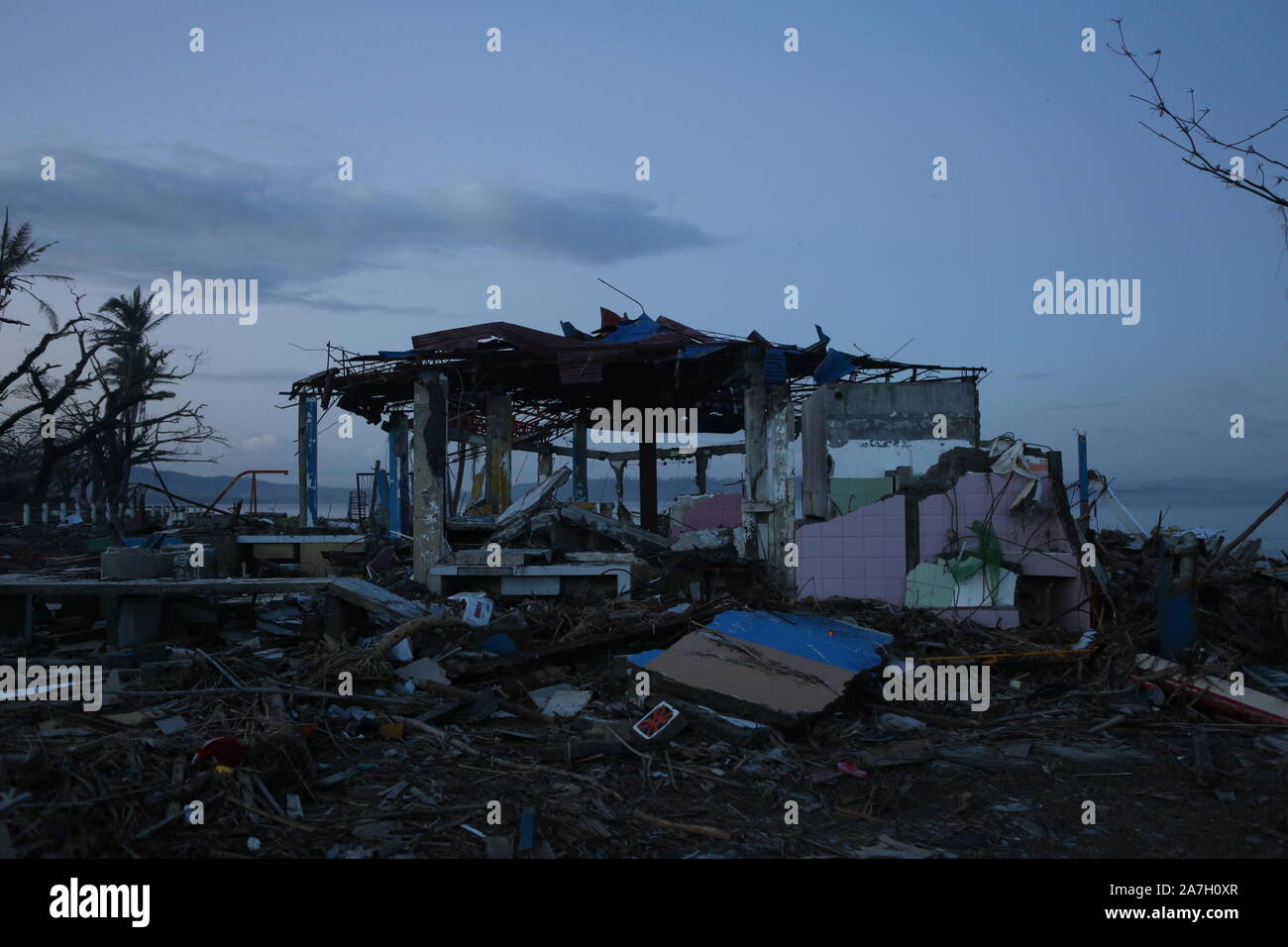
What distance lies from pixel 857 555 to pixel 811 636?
255 cm

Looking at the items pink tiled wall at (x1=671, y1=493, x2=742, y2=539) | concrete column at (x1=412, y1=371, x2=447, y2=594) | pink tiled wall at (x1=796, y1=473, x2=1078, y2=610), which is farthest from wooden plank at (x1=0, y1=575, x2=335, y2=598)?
pink tiled wall at (x1=671, y1=493, x2=742, y2=539)

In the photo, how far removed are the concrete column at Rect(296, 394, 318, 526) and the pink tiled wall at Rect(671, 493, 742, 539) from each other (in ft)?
27.1

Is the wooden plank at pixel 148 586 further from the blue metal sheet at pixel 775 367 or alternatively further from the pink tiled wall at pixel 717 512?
the pink tiled wall at pixel 717 512

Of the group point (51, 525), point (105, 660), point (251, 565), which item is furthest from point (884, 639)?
point (51, 525)

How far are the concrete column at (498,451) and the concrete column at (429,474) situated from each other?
260cm

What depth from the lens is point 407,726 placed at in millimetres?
7379

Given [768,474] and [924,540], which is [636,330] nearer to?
[768,474]

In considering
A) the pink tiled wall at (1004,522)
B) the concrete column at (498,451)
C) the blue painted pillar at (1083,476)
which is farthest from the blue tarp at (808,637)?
the blue painted pillar at (1083,476)

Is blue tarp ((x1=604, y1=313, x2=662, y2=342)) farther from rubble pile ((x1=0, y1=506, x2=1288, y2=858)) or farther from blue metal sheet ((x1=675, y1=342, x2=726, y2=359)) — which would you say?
rubble pile ((x1=0, y1=506, x2=1288, y2=858))

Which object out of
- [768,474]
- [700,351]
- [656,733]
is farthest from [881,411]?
[656,733]

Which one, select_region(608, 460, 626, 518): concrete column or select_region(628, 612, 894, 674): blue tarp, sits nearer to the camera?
select_region(628, 612, 894, 674): blue tarp

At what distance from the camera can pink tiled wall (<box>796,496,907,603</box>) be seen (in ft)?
37.2

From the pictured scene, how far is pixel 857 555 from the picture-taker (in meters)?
11.4
